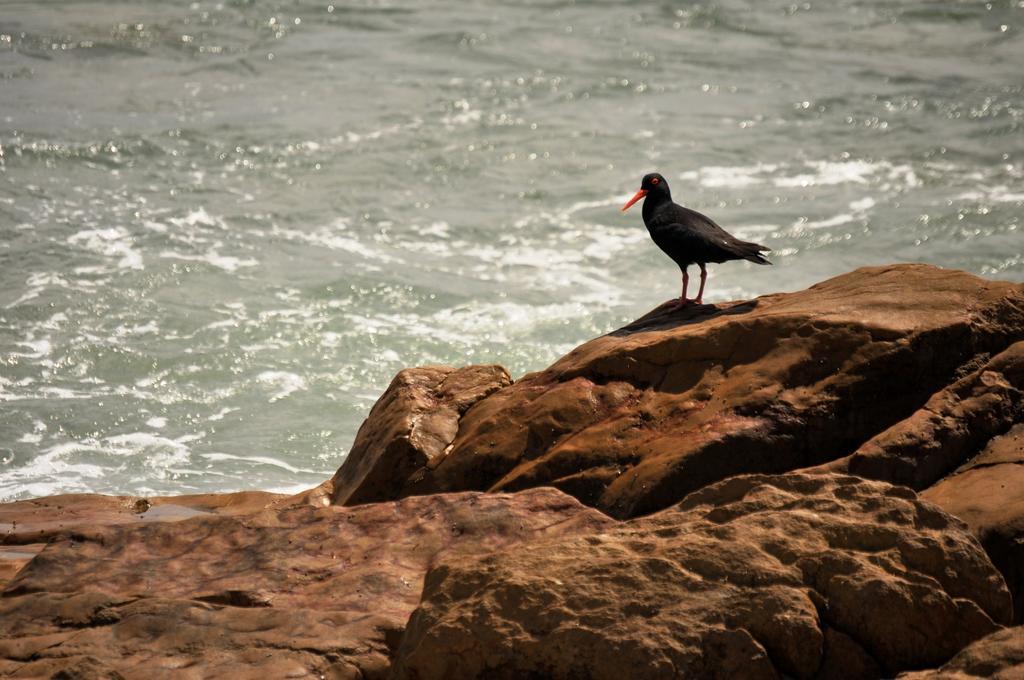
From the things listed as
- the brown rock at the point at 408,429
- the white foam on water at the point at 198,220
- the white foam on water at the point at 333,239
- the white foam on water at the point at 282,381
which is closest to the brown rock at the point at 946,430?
the brown rock at the point at 408,429

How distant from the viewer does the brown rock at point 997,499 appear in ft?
18.0

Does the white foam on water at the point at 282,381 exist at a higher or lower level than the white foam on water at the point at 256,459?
higher

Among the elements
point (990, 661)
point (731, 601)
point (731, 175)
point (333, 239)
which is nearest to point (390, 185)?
point (333, 239)

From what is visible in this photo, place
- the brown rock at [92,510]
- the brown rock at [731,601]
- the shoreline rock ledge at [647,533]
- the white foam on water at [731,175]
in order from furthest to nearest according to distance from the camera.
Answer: the white foam on water at [731,175] → the brown rock at [92,510] → the shoreline rock ledge at [647,533] → the brown rock at [731,601]

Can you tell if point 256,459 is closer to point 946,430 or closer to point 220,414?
point 220,414

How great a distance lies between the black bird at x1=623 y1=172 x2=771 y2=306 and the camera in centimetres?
812

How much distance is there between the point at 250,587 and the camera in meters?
5.93

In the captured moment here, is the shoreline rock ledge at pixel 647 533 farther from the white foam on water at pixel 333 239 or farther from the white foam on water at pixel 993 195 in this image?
the white foam on water at pixel 993 195

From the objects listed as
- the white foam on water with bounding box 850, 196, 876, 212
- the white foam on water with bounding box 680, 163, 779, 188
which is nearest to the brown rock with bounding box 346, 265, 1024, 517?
the white foam on water with bounding box 850, 196, 876, 212

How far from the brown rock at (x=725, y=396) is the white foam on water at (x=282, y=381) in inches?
224

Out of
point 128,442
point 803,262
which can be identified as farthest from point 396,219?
point 128,442

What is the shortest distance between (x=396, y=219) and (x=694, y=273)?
167 inches

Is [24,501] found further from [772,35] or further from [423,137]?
[772,35]

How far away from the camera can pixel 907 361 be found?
670 centimetres
